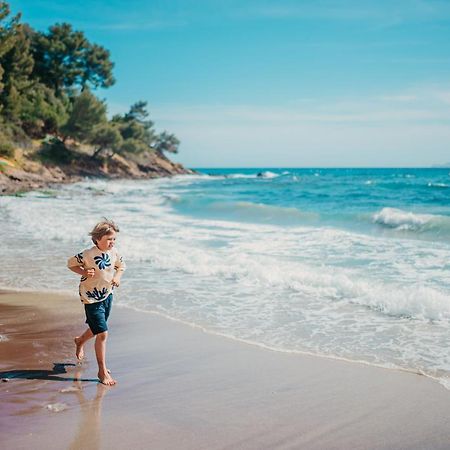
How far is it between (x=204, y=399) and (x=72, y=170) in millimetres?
47185

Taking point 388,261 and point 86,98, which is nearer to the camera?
point 388,261

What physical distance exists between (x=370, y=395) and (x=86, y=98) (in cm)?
4925

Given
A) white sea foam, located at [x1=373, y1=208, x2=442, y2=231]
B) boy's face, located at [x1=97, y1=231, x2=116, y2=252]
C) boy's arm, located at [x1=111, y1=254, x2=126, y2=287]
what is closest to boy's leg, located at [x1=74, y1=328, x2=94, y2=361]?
boy's arm, located at [x1=111, y1=254, x2=126, y2=287]

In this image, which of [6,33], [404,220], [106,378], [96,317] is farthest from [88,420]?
[6,33]

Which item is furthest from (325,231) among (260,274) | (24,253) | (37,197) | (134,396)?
(37,197)

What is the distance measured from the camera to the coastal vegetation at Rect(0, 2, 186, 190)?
135 feet

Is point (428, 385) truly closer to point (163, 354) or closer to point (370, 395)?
point (370, 395)

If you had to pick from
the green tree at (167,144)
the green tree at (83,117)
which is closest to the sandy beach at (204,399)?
the green tree at (83,117)

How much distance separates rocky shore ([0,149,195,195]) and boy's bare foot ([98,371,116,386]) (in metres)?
26.7

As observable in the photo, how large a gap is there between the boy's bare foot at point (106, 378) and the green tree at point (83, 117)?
1889 inches

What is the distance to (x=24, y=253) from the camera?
10844 millimetres

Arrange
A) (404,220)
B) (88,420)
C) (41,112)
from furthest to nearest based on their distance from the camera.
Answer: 1. (41,112)
2. (404,220)
3. (88,420)

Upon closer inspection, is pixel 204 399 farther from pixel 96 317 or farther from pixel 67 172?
pixel 67 172

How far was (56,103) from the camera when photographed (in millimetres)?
49531
